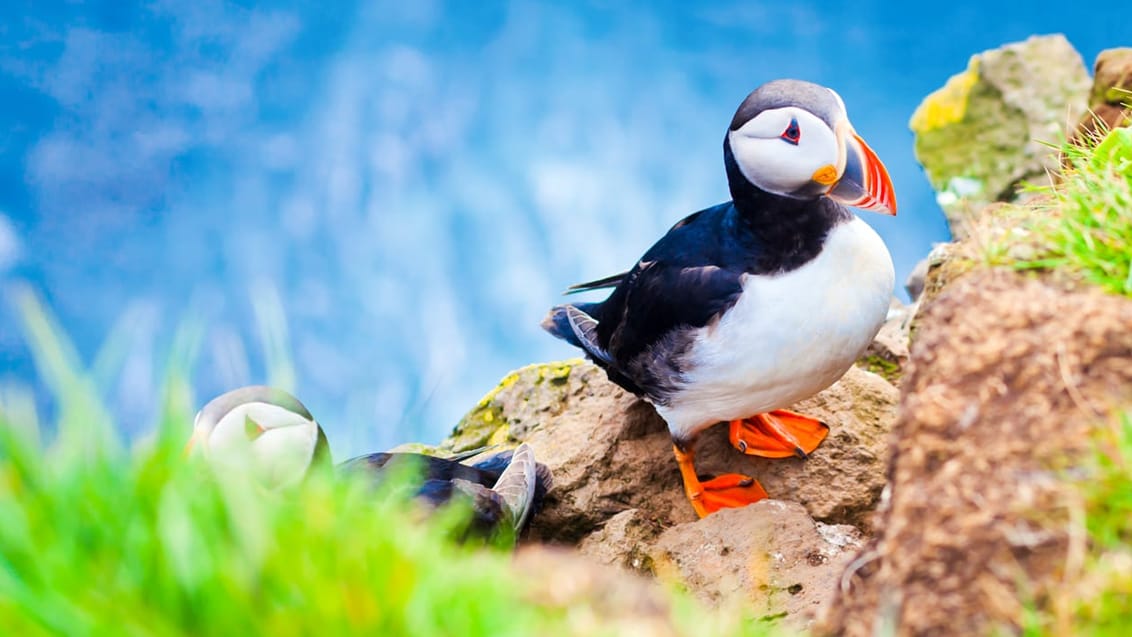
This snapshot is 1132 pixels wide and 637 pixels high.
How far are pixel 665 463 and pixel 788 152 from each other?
1560 millimetres

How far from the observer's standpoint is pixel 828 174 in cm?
373

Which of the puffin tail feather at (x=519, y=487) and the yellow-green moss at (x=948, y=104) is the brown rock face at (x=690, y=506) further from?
the yellow-green moss at (x=948, y=104)

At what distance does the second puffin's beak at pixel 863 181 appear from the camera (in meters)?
3.70

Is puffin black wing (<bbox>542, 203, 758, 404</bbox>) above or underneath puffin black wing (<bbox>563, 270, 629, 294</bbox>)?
underneath

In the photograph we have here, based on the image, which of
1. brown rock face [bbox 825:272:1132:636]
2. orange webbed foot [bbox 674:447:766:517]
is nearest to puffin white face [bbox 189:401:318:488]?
brown rock face [bbox 825:272:1132:636]

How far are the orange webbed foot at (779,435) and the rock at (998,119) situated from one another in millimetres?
5046

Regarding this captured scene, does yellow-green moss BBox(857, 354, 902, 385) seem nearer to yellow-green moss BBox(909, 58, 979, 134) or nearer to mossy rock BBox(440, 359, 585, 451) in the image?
mossy rock BBox(440, 359, 585, 451)

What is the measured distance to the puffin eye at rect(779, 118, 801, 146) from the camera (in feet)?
12.3

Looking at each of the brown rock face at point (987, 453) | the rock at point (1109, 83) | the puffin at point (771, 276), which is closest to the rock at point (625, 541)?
the puffin at point (771, 276)

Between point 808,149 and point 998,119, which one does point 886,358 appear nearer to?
point 808,149

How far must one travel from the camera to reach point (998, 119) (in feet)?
31.7

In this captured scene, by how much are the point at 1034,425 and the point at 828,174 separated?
1.77 m

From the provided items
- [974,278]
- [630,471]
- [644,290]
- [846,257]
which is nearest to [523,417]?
[630,471]

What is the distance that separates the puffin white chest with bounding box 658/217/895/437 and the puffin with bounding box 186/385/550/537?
0.78m
